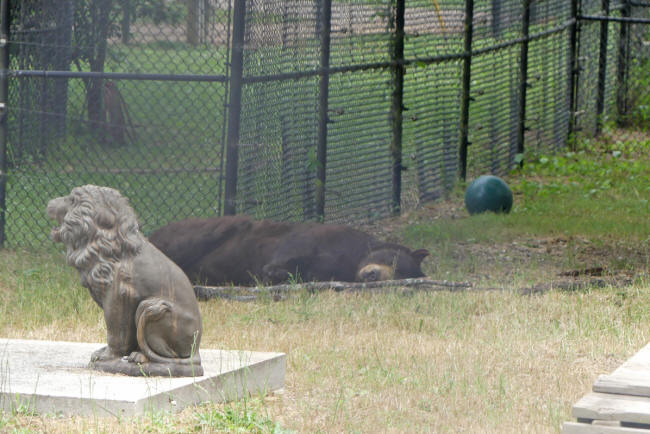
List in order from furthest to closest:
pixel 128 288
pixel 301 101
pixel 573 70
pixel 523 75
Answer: pixel 573 70 → pixel 523 75 → pixel 301 101 → pixel 128 288

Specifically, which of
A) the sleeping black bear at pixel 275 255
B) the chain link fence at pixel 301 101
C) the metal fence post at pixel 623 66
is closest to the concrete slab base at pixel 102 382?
the sleeping black bear at pixel 275 255

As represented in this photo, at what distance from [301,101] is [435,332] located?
11.3ft

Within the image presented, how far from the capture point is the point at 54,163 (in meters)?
11.1

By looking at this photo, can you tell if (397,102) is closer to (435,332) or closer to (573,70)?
(435,332)

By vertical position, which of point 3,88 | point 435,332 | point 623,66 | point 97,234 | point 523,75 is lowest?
point 435,332

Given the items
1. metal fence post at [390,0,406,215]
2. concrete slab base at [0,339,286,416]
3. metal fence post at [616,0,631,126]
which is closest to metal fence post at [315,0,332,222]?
metal fence post at [390,0,406,215]

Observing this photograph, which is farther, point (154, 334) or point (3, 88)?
point (3, 88)

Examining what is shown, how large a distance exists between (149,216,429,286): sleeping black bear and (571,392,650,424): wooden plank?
11.4 ft

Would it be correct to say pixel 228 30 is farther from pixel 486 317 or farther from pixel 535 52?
pixel 535 52

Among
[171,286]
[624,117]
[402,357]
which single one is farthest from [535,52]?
[171,286]

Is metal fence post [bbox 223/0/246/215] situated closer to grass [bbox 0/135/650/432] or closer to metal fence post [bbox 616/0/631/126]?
A: grass [bbox 0/135/650/432]

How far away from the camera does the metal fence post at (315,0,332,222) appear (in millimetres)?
8852

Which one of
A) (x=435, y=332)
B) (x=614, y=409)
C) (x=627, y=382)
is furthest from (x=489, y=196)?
(x=614, y=409)

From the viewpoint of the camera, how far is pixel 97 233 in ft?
14.2
